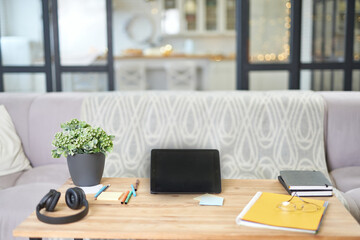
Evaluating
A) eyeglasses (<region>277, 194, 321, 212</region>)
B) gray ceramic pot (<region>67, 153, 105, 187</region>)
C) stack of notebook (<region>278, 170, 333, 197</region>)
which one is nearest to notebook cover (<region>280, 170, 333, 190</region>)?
stack of notebook (<region>278, 170, 333, 197</region>)

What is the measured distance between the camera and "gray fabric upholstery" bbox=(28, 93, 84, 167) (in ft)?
7.78

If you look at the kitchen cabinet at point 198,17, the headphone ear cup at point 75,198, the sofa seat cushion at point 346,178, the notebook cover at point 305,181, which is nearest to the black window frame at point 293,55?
the sofa seat cushion at point 346,178

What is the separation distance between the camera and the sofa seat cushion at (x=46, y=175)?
2.09 metres

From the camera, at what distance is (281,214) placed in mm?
1220

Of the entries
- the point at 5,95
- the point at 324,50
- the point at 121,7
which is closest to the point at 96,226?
the point at 5,95

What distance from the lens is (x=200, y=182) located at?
151 centimetres

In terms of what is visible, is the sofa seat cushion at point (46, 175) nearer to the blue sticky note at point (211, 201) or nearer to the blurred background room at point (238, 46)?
the blurred background room at point (238, 46)

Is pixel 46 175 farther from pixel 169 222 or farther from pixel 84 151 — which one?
pixel 169 222

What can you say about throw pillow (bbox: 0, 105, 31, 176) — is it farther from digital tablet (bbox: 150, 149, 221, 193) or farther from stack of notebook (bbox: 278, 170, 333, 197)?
stack of notebook (bbox: 278, 170, 333, 197)

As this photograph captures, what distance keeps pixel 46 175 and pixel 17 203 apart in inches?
15.1

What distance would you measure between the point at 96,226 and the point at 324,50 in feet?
8.53

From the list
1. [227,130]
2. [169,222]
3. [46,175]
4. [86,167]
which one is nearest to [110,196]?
[86,167]

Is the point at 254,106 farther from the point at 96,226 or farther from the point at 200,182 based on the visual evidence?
the point at 96,226

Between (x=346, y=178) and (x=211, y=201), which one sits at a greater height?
(x=211, y=201)
